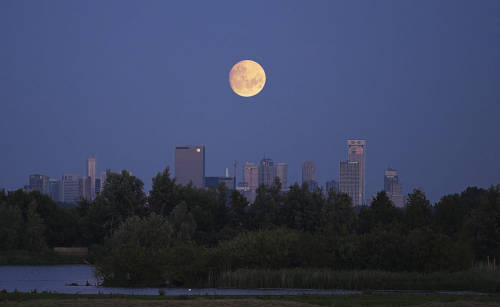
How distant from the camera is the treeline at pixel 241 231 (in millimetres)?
40656

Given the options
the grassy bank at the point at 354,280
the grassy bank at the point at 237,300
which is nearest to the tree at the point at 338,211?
the grassy bank at the point at 354,280

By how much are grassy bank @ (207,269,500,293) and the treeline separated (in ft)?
4.67

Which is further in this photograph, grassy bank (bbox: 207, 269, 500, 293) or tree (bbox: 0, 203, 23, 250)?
tree (bbox: 0, 203, 23, 250)

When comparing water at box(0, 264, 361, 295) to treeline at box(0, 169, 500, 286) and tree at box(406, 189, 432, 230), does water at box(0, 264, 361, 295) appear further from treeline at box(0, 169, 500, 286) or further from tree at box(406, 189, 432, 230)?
tree at box(406, 189, 432, 230)

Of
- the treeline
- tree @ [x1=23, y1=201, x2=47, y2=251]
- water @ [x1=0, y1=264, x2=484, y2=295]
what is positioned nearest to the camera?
water @ [x1=0, y1=264, x2=484, y2=295]

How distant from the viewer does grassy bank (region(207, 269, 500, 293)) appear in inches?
1506

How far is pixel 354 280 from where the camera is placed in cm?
3894

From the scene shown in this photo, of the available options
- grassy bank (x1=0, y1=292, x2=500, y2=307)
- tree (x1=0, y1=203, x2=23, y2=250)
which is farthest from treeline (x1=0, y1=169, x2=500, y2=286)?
grassy bank (x1=0, y1=292, x2=500, y2=307)

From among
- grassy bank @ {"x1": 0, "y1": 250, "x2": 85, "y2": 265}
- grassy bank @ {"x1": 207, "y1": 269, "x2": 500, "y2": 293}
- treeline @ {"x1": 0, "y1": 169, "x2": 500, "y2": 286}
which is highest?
treeline @ {"x1": 0, "y1": 169, "x2": 500, "y2": 286}

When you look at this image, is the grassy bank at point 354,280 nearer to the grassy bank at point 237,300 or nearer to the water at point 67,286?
the water at point 67,286

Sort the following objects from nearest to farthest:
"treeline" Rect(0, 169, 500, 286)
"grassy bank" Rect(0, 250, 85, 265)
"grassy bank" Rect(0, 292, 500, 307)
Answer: "grassy bank" Rect(0, 292, 500, 307), "treeline" Rect(0, 169, 500, 286), "grassy bank" Rect(0, 250, 85, 265)

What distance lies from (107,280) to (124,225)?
1833 centimetres

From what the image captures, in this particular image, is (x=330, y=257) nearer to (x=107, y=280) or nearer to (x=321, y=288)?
(x=321, y=288)

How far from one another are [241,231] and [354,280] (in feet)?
114
